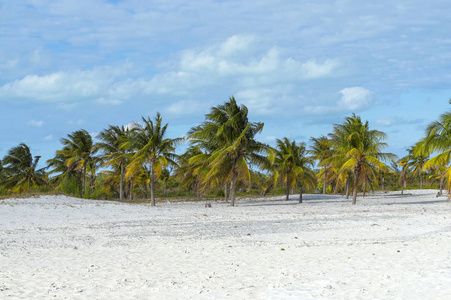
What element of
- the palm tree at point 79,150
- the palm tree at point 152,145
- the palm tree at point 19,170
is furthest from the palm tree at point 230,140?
the palm tree at point 19,170

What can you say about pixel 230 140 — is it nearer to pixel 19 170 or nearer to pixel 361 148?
pixel 361 148

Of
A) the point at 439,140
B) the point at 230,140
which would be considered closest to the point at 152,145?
the point at 230,140

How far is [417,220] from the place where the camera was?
1717 cm

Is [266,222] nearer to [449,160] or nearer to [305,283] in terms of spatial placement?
[305,283]

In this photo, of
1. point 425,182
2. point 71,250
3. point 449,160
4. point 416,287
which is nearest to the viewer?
point 416,287

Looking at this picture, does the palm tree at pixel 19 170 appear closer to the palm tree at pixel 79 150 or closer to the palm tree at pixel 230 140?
the palm tree at pixel 79 150

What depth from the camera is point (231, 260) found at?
9688 mm

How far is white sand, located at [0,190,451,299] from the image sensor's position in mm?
7004

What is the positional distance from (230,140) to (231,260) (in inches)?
836

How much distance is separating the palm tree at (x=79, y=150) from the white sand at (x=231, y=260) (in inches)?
992

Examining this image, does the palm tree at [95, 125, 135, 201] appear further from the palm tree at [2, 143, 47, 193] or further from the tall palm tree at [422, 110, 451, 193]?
the tall palm tree at [422, 110, 451, 193]

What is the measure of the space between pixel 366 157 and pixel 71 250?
21.1 meters

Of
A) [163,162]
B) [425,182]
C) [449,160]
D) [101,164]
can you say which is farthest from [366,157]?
[425,182]

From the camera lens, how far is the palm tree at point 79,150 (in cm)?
4150
